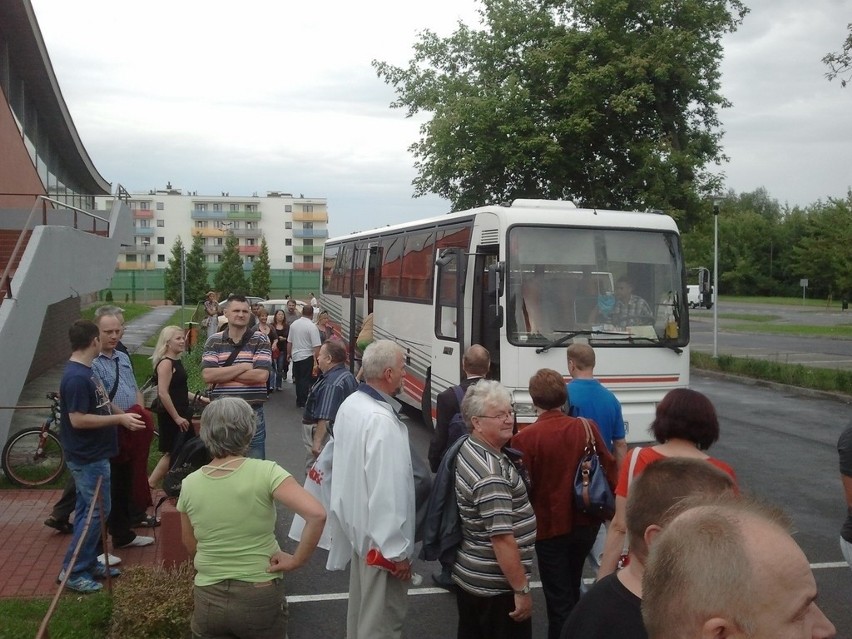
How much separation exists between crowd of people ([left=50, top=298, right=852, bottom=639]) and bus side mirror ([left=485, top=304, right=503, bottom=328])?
417cm

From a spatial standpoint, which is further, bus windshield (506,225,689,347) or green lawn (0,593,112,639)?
bus windshield (506,225,689,347)

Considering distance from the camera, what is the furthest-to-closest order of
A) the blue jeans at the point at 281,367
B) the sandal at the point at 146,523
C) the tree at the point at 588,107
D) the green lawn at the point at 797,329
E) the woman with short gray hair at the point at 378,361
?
the green lawn at the point at 797,329 → the tree at the point at 588,107 → the blue jeans at the point at 281,367 → the sandal at the point at 146,523 → the woman with short gray hair at the point at 378,361

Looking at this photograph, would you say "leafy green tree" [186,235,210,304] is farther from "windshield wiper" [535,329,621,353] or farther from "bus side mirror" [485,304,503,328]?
"windshield wiper" [535,329,621,353]

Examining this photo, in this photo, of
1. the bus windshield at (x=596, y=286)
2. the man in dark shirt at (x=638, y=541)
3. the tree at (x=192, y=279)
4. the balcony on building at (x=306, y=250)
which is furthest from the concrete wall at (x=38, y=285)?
the balcony on building at (x=306, y=250)

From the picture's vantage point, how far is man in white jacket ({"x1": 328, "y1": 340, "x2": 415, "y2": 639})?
165 inches

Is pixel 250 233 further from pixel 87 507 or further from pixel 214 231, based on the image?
pixel 87 507

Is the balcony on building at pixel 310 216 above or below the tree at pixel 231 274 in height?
above

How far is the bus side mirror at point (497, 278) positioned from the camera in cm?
1067

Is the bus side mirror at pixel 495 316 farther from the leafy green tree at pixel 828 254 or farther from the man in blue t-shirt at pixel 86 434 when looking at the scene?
the leafy green tree at pixel 828 254

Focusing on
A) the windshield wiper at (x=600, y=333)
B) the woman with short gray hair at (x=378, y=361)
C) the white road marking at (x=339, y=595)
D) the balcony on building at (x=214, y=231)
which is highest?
the balcony on building at (x=214, y=231)

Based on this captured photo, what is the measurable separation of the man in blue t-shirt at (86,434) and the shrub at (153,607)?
509 mm

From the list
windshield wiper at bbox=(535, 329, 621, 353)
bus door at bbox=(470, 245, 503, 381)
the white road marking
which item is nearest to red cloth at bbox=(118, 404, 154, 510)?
the white road marking

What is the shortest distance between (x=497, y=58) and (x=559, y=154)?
4.29 metres

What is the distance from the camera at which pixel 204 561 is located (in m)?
3.87
